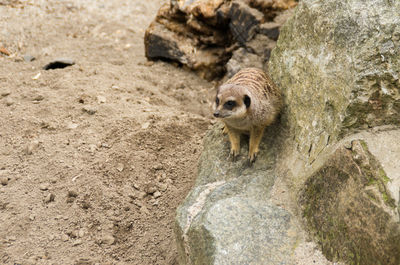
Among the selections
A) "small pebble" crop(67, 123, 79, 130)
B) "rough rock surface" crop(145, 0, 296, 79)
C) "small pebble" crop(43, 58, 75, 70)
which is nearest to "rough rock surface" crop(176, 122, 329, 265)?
"small pebble" crop(67, 123, 79, 130)

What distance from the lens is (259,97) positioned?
2.84m

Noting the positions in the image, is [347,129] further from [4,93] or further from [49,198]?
[4,93]

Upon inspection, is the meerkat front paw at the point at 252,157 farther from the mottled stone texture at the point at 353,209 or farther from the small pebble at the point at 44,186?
the small pebble at the point at 44,186

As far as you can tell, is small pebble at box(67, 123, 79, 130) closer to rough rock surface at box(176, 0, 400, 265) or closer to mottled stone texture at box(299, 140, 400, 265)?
rough rock surface at box(176, 0, 400, 265)

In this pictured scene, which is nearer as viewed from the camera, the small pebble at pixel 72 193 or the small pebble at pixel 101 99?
the small pebble at pixel 72 193

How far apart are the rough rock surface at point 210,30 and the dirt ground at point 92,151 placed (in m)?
0.20

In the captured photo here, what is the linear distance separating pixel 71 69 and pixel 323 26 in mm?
2974

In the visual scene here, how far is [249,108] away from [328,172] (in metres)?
0.83

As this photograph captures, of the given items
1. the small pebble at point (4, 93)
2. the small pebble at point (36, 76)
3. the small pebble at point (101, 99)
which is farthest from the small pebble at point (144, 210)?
the small pebble at point (36, 76)

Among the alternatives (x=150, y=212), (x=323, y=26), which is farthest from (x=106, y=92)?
(x=323, y=26)

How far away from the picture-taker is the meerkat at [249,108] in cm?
278

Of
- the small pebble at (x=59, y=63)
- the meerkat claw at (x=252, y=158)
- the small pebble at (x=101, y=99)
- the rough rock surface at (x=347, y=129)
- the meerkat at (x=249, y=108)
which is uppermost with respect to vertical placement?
the rough rock surface at (x=347, y=129)

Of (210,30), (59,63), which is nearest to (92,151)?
(59,63)

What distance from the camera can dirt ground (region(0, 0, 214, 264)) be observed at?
2793mm
